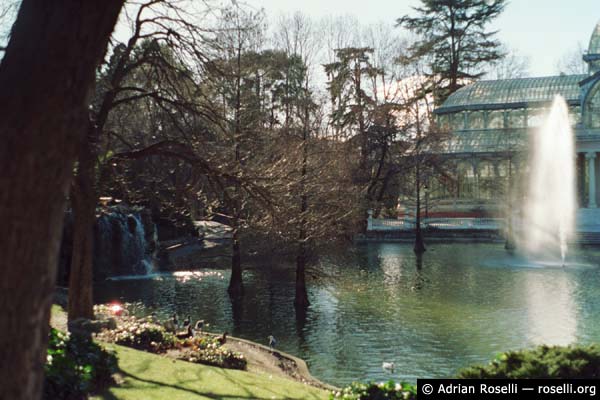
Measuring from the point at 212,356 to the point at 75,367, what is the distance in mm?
4592

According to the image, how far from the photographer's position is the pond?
14961 millimetres

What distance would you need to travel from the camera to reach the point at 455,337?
1627 cm

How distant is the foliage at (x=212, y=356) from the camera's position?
11.5m

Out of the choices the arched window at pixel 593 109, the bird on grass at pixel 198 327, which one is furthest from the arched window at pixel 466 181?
Result: the bird on grass at pixel 198 327

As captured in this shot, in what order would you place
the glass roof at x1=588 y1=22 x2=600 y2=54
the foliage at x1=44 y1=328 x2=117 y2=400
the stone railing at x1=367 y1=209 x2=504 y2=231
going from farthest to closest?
1. the glass roof at x1=588 y1=22 x2=600 y2=54
2. the stone railing at x1=367 y1=209 x2=504 y2=231
3. the foliage at x1=44 y1=328 x2=117 y2=400

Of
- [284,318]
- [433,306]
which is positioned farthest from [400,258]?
[284,318]

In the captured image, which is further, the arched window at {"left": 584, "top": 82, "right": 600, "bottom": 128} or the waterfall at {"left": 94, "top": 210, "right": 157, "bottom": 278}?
the arched window at {"left": 584, "top": 82, "right": 600, "bottom": 128}

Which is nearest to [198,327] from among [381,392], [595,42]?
[381,392]

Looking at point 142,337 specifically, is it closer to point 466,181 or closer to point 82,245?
point 82,245

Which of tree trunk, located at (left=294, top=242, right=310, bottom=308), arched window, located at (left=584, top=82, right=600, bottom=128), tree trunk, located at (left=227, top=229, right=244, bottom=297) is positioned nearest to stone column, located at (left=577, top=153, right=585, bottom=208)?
arched window, located at (left=584, top=82, right=600, bottom=128)

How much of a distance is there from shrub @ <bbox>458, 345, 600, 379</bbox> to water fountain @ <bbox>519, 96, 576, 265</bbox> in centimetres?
3159

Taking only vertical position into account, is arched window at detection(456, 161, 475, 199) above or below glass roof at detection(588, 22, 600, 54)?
below

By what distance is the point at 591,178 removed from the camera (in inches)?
1896

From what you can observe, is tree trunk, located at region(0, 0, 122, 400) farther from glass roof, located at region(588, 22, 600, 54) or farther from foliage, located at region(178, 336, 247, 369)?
glass roof, located at region(588, 22, 600, 54)
